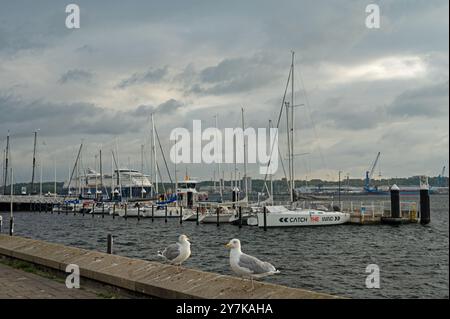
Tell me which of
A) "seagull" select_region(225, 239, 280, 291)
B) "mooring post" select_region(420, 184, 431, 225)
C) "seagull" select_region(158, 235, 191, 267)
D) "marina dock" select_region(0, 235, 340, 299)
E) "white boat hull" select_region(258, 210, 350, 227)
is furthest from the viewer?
"mooring post" select_region(420, 184, 431, 225)

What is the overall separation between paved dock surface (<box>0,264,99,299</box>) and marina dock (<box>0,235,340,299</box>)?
0.52 m

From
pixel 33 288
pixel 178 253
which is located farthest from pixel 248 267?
pixel 33 288

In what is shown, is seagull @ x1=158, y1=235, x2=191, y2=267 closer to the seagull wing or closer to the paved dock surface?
the seagull wing

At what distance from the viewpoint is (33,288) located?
11586 millimetres

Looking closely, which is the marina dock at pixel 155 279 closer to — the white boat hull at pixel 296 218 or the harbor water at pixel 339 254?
the harbor water at pixel 339 254

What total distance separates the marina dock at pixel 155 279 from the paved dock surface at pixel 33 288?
517 mm

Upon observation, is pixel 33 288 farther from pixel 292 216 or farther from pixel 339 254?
pixel 292 216

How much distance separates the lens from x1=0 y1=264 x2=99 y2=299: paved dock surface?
1068 centimetres

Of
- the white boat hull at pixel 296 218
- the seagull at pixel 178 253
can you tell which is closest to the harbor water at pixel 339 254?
the white boat hull at pixel 296 218

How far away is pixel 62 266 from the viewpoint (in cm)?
1316

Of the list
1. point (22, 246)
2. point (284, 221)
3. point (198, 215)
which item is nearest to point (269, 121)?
point (198, 215)

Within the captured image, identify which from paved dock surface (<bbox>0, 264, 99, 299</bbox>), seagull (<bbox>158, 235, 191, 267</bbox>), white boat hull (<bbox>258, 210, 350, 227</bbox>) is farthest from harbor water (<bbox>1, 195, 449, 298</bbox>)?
paved dock surface (<bbox>0, 264, 99, 299</bbox>)

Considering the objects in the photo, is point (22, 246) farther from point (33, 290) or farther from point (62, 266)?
point (33, 290)

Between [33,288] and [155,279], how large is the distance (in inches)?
120
